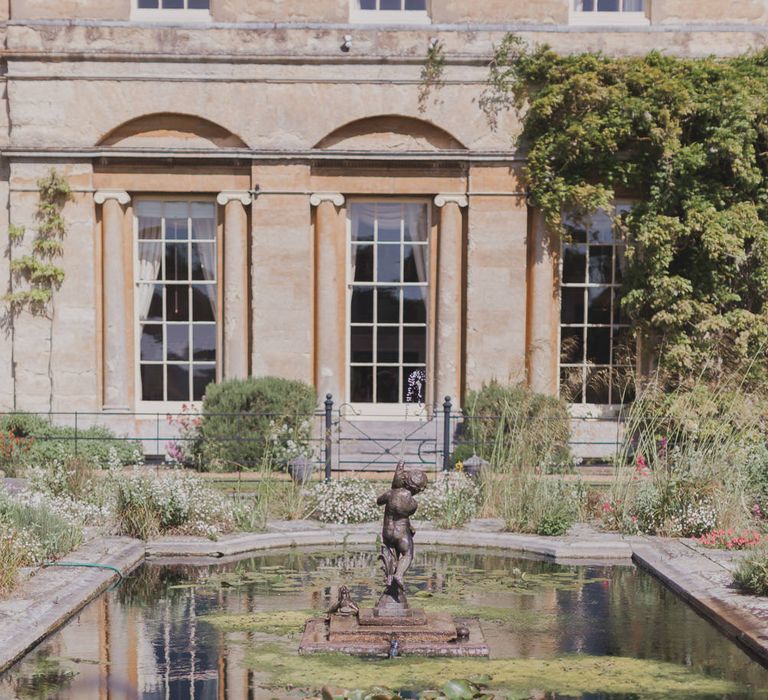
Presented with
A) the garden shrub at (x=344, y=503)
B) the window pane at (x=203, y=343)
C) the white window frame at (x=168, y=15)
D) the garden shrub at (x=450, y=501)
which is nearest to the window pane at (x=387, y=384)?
the window pane at (x=203, y=343)

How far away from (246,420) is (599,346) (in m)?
4.73

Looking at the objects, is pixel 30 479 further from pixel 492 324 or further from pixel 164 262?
pixel 492 324

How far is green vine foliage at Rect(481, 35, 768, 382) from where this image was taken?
46.4 feet

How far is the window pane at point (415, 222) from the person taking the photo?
15266mm

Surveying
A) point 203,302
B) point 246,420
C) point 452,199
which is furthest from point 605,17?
point 246,420

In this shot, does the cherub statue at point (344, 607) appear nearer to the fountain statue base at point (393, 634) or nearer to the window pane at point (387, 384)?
the fountain statue base at point (393, 634)

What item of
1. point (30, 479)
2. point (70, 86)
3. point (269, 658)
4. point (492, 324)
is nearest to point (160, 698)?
point (269, 658)

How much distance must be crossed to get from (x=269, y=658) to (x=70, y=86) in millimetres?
10164

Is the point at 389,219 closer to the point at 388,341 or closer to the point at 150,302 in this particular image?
the point at 388,341

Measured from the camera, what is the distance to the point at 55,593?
7766 mm

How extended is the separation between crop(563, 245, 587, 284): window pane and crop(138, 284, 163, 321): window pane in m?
5.30

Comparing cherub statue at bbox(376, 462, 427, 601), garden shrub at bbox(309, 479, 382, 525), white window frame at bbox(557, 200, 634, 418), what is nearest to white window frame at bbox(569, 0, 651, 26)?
white window frame at bbox(557, 200, 634, 418)

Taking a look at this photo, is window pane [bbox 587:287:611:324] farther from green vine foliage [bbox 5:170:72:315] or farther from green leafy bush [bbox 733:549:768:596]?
green leafy bush [bbox 733:549:768:596]

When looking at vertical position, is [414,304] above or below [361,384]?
above
